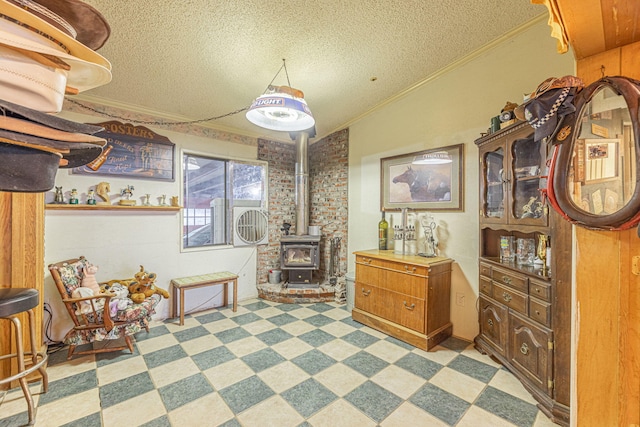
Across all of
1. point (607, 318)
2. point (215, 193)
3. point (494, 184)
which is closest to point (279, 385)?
point (607, 318)

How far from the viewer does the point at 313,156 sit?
502 cm

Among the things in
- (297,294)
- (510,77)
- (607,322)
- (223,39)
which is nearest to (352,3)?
(223,39)

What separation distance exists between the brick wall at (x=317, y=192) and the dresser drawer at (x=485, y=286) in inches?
82.6

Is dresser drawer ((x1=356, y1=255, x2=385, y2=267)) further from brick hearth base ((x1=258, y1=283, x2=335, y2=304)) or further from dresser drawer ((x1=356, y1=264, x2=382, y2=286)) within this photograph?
brick hearth base ((x1=258, y1=283, x2=335, y2=304))

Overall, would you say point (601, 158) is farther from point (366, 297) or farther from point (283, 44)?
point (366, 297)

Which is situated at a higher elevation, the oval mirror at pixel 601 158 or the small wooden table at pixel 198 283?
the oval mirror at pixel 601 158

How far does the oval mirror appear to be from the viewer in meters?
1.06

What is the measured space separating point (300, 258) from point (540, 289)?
10.2ft

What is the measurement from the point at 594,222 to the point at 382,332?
2406 mm

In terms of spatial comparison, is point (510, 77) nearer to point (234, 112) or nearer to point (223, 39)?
point (223, 39)

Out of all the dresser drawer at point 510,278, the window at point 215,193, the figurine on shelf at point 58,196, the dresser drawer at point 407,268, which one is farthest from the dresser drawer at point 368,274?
the figurine on shelf at point 58,196

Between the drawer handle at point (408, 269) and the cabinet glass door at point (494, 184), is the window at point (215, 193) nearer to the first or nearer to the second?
the drawer handle at point (408, 269)

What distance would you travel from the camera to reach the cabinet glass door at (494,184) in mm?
2443

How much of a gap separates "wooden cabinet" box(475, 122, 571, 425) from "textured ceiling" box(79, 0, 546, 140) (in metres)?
0.95
